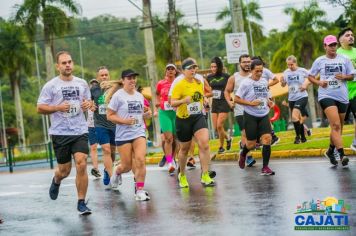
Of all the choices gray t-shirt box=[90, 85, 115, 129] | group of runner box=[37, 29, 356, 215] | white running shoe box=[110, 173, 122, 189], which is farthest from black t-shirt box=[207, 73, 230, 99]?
white running shoe box=[110, 173, 122, 189]

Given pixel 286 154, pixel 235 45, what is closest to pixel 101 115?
pixel 286 154

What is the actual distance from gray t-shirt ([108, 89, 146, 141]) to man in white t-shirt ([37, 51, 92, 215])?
1071 millimetres

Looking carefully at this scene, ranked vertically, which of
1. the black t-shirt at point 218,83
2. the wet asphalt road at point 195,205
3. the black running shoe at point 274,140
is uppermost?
the black t-shirt at point 218,83

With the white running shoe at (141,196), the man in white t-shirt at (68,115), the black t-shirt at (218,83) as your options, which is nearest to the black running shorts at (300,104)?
the black t-shirt at (218,83)

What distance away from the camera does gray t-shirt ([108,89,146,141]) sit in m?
10.9

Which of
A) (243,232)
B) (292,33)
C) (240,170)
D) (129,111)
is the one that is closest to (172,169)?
(240,170)

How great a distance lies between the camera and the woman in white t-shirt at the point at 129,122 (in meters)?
10.8

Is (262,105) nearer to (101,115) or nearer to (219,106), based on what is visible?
(101,115)

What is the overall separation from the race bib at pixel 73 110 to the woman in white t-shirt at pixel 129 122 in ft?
3.63

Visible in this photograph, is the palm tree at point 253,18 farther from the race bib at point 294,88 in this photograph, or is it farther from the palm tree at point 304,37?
the race bib at point 294,88

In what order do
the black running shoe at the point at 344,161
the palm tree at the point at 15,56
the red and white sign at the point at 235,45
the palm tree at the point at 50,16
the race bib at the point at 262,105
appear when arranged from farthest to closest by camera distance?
the palm tree at the point at 15,56
the palm tree at the point at 50,16
the red and white sign at the point at 235,45
the race bib at the point at 262,105
the black running shoe at the point at 344,161

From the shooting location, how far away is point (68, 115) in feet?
32.2

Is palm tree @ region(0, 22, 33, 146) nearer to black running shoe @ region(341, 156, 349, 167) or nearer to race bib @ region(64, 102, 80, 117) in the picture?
black running shoe @ region(341, 156, 349, 167)

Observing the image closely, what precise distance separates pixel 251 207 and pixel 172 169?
19.0 ft
